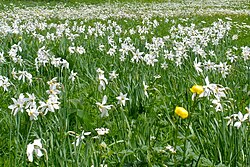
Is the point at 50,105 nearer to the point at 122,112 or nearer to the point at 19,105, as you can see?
the point at 19,105

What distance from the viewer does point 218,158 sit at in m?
2.59

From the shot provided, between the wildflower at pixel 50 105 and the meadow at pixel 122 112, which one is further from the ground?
the wildflower at pixel 50 105

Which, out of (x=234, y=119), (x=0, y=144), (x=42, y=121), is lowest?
(x=0, y=144)

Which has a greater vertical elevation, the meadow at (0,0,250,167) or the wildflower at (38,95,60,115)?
the wildflower at (38,95,60,115)

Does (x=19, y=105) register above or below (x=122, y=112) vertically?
above

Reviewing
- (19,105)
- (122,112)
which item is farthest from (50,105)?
(122,112)

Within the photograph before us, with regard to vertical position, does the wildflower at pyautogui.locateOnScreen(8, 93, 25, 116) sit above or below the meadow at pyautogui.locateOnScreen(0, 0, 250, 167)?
above

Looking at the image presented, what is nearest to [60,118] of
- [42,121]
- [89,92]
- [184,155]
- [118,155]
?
[42,121]

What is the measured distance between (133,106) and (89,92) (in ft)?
2.83

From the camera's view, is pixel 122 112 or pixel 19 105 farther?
pixel 122 112

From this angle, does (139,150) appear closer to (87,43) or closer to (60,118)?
(60,118)

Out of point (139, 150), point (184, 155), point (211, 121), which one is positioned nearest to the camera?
point (184, 155)

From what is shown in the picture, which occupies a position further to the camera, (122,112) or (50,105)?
(122,112)

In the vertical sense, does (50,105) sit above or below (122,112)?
above
